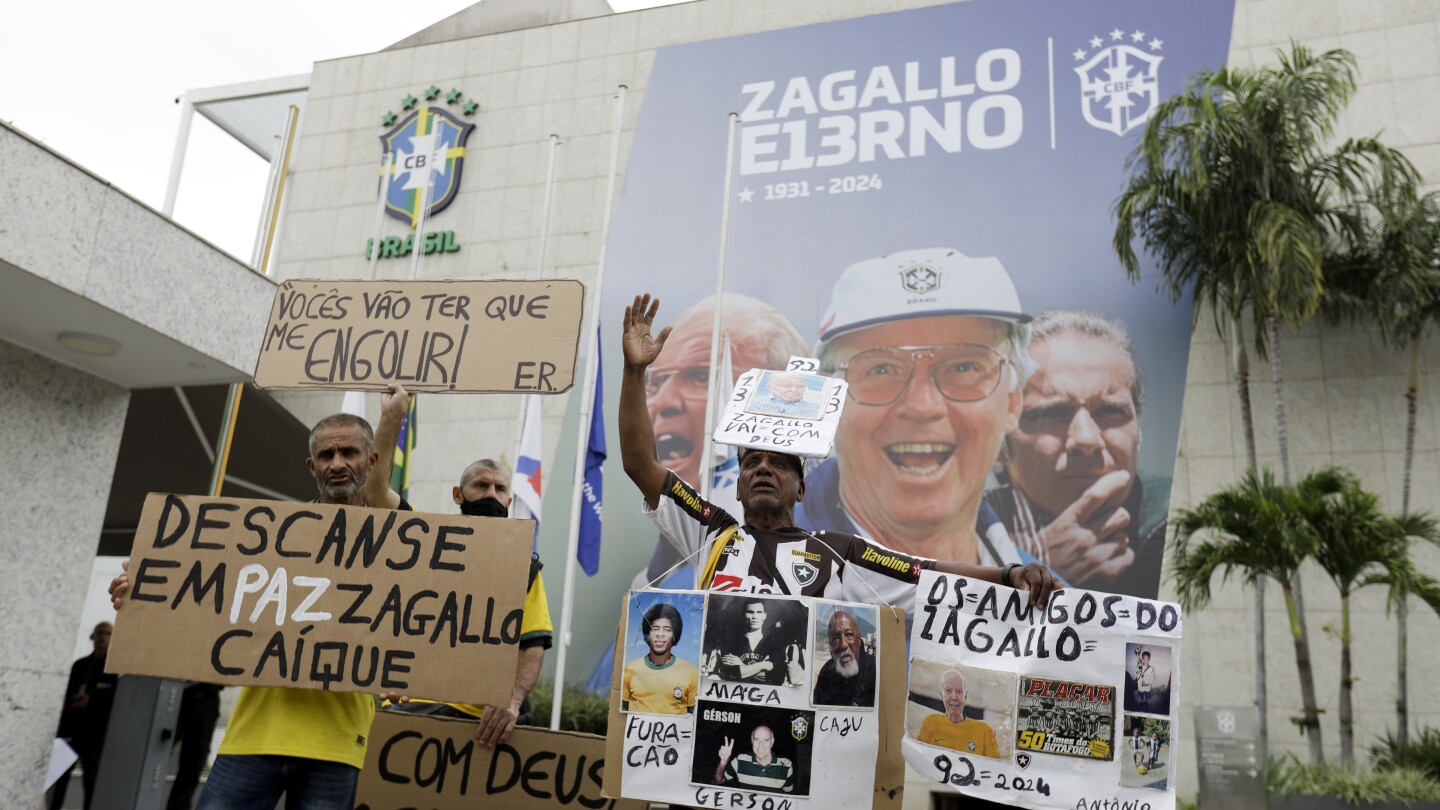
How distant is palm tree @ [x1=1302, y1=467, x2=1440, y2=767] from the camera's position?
998 centimetres

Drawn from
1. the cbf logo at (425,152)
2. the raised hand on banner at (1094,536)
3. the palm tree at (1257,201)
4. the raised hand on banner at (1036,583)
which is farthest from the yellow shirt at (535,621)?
the cbf logo at (425,152)

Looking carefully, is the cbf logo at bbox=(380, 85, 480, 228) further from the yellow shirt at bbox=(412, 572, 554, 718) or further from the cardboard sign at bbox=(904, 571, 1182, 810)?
the cardboard sign at bbox=(904, 571, 1182, 810)

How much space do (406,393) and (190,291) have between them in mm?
3949

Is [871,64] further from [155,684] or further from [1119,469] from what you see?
[155,684]

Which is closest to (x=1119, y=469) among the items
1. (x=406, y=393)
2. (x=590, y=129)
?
(x=590, y=129)

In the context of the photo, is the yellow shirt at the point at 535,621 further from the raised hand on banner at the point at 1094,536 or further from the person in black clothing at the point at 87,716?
the raised hand on banner at the point at 1094,536

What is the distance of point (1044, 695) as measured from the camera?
3.45 meters

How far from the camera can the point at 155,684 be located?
26.0 feet

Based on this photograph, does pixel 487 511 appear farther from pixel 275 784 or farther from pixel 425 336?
pixel 275 784

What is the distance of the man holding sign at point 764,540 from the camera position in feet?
11.4

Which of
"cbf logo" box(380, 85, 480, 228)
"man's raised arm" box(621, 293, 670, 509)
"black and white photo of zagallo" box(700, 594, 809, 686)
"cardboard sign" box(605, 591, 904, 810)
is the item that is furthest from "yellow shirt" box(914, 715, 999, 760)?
"cbf logo" box(380, 85, 480, 228)

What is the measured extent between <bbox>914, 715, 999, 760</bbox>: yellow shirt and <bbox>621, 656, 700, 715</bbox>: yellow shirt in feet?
2.43

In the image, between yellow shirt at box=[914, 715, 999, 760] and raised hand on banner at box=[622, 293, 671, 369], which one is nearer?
yellow shirt at box=[914, 715, 999, 760]

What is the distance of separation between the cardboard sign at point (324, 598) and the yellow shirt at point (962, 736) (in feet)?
4.15
